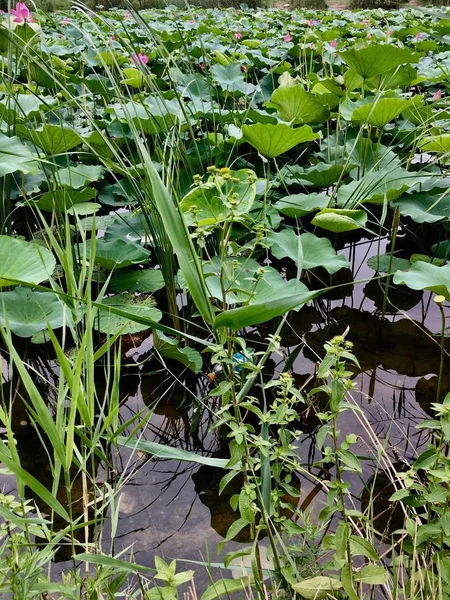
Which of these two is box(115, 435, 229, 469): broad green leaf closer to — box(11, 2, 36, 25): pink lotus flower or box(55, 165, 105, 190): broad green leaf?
box(55, 165, 105, 190): broad green leaf

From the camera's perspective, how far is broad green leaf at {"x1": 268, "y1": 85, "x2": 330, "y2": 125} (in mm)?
1821

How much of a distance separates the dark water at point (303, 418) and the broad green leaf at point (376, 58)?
709 mm

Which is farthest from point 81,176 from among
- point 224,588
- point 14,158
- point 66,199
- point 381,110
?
point 224,588

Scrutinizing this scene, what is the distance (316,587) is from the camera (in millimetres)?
759

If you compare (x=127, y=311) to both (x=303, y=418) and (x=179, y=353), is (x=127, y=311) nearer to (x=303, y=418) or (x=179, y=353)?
(x=179, y=353)

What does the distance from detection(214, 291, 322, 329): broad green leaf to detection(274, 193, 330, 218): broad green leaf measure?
0.95m

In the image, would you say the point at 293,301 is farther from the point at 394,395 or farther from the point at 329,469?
the point at 394,395

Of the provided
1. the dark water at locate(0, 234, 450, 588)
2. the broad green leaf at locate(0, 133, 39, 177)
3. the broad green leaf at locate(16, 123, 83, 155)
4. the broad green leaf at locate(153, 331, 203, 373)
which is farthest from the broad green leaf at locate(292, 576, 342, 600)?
the broad green leaf at locate(16, 123, 83, 155)

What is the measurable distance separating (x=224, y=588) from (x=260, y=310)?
42 cm

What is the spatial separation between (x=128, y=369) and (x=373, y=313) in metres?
0.76

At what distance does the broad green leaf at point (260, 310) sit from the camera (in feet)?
2.38

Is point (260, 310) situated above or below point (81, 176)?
above

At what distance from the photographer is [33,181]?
1.82 metres

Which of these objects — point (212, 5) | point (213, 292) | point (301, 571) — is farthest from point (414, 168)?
point (212, 5)
